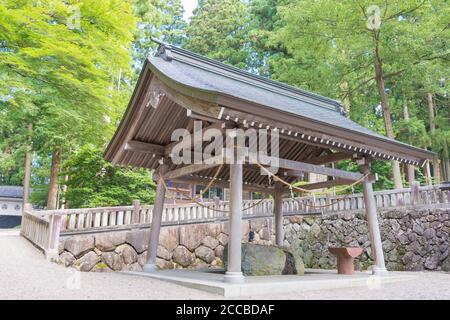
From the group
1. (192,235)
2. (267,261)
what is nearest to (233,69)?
(267,261)

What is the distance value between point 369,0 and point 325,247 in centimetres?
1014

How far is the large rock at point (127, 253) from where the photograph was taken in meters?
10.3

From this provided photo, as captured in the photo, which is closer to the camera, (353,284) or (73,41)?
(353,284)

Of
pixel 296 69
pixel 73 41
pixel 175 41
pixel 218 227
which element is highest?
pixel 175 41

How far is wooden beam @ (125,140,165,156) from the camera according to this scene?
25.8 ft

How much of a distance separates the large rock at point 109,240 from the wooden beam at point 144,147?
11.5 ft

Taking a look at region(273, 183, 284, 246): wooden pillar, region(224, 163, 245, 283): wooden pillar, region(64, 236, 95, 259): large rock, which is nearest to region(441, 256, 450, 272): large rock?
region(273, 183, 284, 246): wooden pillar

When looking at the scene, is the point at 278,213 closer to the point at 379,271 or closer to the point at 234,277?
the point at 379,271

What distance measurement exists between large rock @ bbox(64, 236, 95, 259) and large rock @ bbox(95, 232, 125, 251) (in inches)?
7.3

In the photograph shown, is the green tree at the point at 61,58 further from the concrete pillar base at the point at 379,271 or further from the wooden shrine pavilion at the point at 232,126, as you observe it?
the concrete pillar base at the point at 379,271
